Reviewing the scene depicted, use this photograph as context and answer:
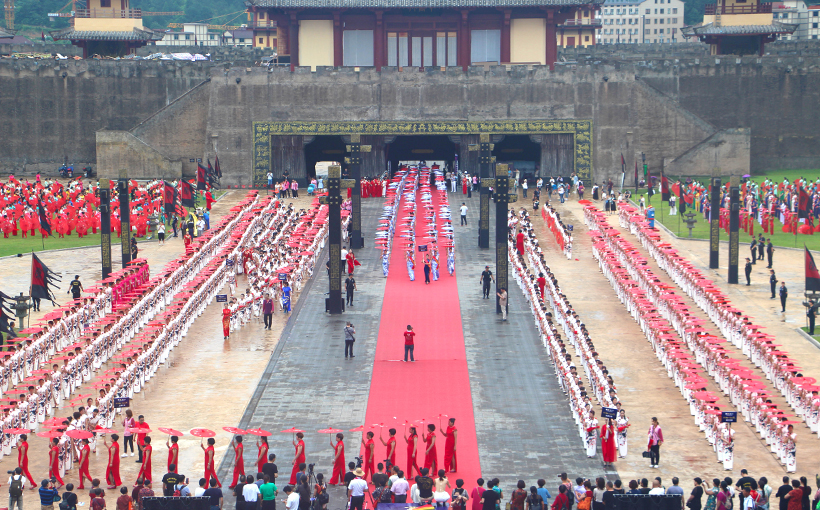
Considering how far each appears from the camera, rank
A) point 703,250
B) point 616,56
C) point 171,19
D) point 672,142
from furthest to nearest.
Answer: point 171,19, point 616,56, point 672,142, point 703,250

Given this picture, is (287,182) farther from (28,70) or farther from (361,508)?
(361,508)

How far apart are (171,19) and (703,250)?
99779 millimetres

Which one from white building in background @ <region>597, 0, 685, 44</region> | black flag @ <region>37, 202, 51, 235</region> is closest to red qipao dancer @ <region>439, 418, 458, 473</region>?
black flag @ <region>37, 202, 51, 235</region>

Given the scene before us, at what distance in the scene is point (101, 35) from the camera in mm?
76875

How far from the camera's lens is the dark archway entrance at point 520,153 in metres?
66.9

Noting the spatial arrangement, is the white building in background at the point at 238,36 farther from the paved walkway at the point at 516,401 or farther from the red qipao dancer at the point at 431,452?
the red qipao dancer at the point at 431,452

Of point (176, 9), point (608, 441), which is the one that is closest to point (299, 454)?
point (608, 441)

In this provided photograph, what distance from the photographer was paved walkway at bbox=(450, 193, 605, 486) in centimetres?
2306

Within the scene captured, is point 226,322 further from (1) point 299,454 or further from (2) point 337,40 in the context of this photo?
(2) point 337,40

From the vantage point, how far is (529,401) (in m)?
27.2

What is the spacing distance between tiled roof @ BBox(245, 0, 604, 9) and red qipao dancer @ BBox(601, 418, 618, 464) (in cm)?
4948

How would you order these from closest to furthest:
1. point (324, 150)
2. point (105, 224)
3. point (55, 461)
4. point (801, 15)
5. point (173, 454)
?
1. point (173, 454)
2. point (55, 461)
3. point (105, 224)
4. point (324, 150)
5. point (801, 15)

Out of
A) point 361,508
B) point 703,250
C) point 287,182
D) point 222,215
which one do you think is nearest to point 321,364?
point 361,508

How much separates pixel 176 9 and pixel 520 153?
77019 millimetres
